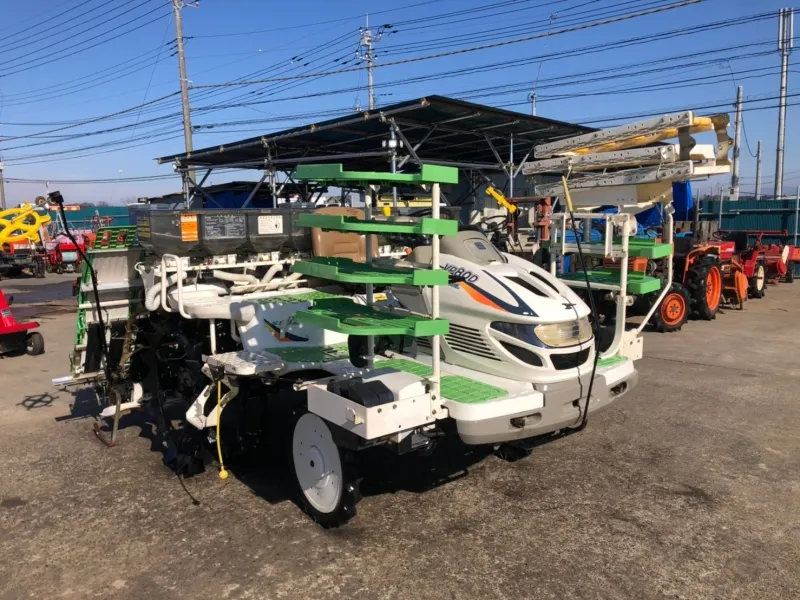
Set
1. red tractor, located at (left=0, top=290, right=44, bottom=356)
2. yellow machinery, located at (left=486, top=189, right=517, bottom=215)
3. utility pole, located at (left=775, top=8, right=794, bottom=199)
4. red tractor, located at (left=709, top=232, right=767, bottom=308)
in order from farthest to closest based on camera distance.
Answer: utility pole, located at (left=775, top=8, right=794, bottom=199) → red tractor, located at (left=709, top=232, right=767, bottom=308) → red tractor, located at (left=0, top=290, right=44, bottom=356) → yellow machinery, located at (left=486, top=189, right=517, bottom=215)

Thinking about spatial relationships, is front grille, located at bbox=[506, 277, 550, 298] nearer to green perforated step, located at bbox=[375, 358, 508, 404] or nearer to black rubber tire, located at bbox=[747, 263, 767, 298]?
green perforated step, located at bbox=[375, 358, 508, 404]

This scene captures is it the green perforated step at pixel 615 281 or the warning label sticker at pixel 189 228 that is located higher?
the warning label sticker at pixel 189 228

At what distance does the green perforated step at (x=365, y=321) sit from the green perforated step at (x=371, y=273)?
24 cm

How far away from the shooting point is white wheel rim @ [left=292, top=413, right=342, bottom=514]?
3927 millimetres

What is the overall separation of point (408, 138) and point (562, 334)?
1266 cm

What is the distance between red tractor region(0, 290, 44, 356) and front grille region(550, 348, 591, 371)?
28.9ft

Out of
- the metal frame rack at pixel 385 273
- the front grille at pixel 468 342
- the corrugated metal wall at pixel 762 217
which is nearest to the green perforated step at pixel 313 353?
the metal frame rack at pixel 385 273

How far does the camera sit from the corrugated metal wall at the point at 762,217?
20.8m

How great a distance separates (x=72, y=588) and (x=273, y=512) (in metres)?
1.25

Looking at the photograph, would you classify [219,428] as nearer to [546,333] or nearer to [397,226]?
[397,226]

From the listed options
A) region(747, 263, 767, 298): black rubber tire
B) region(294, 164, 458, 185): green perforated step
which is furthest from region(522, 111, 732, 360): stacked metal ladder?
region(747, 263, 767, 298): black rubber tire

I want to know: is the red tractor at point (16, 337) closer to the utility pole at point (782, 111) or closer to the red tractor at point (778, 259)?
the red tractor at point (778, 259)

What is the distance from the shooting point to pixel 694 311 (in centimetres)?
1216

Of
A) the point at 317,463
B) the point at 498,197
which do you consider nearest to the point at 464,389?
the point at 317,463
